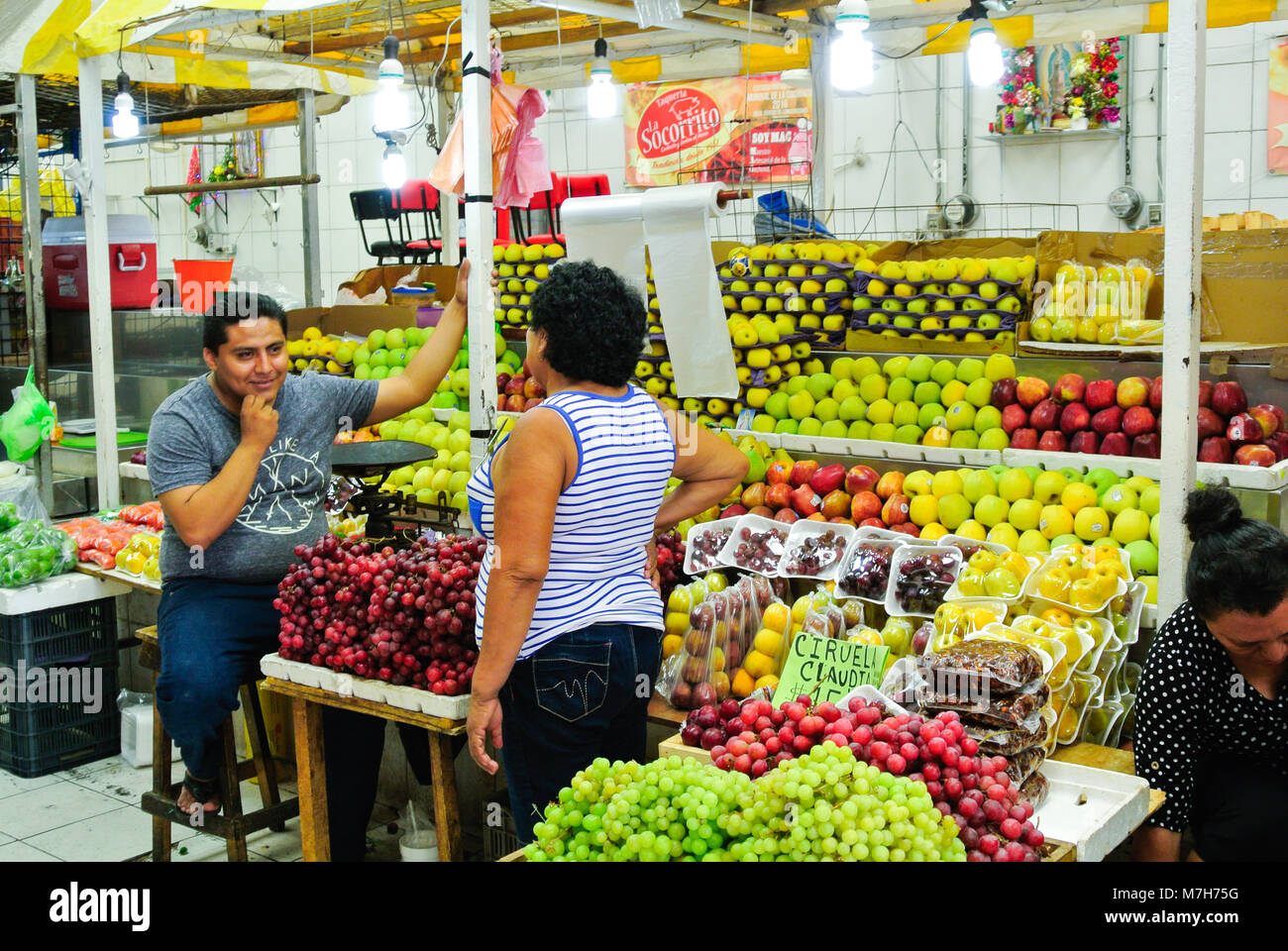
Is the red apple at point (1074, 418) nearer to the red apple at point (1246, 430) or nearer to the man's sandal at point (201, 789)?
the red apple at point (1246, 430)

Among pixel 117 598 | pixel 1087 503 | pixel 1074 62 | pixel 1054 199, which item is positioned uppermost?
pixel 1074 62

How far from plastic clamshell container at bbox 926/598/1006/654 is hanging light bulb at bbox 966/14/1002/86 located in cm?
331

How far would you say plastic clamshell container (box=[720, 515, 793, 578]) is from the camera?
150 inches

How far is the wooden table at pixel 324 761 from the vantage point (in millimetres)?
3037

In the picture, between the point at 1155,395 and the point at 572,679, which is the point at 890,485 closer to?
the point at 1155,395

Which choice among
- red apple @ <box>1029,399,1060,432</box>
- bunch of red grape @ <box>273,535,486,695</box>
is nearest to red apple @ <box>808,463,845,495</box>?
red apple @ <box>1029,399,1060,432</box>

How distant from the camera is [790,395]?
5020 mm

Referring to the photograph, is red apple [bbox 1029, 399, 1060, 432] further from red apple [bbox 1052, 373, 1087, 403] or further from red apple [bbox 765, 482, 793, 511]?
red apple [bbox 765, 482, 793, 511]

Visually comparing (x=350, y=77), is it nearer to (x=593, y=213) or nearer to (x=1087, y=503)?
(x=593, y=213)

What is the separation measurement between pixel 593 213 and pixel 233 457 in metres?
1.91

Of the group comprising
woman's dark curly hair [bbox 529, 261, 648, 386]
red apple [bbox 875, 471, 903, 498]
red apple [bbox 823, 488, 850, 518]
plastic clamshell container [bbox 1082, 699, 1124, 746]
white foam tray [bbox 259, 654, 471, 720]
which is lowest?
plastic clamshell container [bbox 1082, 699, 1124, 746]

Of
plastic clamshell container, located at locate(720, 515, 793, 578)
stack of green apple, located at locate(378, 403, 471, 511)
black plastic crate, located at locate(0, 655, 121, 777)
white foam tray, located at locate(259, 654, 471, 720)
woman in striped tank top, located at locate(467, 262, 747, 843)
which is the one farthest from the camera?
stack of green apple, located at locate(378, 403, 471, 511)

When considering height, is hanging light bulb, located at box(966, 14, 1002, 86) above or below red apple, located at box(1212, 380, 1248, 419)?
above
